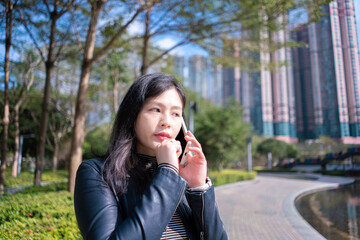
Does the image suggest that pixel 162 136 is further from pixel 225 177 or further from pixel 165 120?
pixel 225 177

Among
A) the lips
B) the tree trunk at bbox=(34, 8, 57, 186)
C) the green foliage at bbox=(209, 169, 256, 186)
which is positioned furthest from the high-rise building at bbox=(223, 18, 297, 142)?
the lips

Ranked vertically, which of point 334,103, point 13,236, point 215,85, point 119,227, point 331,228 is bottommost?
point 331,228

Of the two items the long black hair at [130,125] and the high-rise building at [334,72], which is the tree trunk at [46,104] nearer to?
the high-rise building at [334,72]

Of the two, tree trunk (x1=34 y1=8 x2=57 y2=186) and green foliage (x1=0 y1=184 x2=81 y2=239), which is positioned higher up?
tree trunk (x1=34 y1=8 x2=57 y2=186)

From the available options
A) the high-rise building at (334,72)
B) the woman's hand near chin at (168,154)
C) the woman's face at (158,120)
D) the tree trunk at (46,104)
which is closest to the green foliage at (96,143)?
the woman's face at (158,120)

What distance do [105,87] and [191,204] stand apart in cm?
1655

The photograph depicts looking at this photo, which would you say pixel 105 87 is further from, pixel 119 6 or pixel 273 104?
pixel 273 104

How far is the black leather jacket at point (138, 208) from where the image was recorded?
85cm

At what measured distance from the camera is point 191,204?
108cm

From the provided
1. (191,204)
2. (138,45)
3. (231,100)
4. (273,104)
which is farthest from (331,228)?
(273,104)

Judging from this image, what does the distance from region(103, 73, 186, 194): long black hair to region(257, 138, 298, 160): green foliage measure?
43152mm

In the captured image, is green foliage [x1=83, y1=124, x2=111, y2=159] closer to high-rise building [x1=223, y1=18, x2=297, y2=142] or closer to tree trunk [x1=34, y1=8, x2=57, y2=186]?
tree trunk [x1=34, y1=8, x2=57, y2=186]

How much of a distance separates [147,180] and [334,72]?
23.6 ft

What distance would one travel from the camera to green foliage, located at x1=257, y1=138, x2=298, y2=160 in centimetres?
4156
